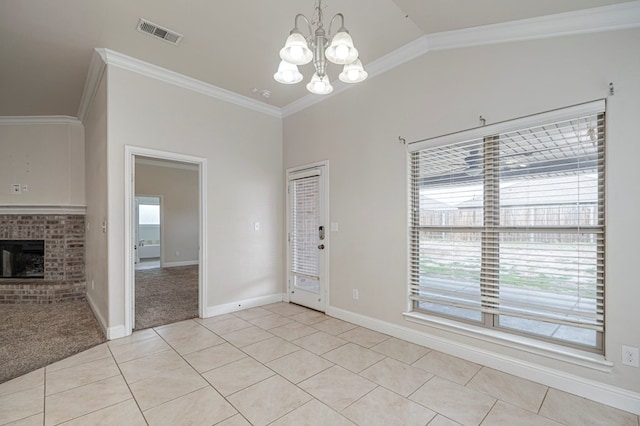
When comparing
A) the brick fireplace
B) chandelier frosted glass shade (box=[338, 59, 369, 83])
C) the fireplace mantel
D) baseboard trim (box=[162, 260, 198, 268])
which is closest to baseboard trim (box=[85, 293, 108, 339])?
the brick fireplace

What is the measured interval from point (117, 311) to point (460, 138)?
404 centimetres

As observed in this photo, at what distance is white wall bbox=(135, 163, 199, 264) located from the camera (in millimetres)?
8188

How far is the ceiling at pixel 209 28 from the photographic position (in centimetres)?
255

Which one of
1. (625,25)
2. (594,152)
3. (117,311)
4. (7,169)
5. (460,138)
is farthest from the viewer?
(7,169)

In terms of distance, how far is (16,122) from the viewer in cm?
533

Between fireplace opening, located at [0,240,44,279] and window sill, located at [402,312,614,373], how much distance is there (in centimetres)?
629

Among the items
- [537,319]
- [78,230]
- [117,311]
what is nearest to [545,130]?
[537,319]

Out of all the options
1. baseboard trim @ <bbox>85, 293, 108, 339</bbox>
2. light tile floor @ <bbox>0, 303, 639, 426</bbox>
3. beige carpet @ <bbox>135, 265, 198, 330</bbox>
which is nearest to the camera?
light tile floor @ <bbox>0, 303, 639, 426</bbox>

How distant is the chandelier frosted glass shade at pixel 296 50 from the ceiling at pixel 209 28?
37.6 inches

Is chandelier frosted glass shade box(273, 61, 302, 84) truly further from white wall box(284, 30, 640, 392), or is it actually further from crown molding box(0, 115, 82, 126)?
crown molding box(0, 115, 82, 126)

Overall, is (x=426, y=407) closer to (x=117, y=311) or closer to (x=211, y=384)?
(x=211, y=384)

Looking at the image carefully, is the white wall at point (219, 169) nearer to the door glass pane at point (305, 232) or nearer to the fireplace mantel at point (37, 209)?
the door glass pane at point (305, 232)

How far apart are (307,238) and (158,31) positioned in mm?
3010

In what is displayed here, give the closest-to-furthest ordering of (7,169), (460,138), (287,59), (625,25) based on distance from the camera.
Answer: (287,59) → (625,25) → (460,138) → (7,169)
